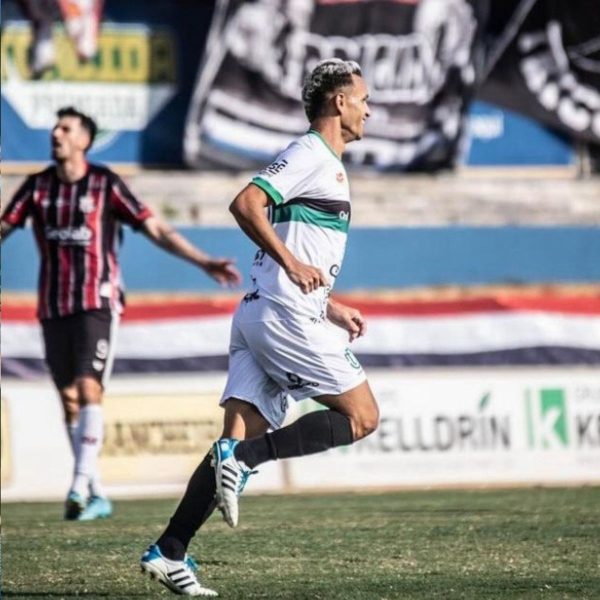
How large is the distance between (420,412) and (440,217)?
7.23 metres

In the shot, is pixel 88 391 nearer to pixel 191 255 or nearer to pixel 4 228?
pixel 191 255

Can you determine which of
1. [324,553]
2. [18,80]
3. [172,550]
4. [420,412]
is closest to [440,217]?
[18,80]

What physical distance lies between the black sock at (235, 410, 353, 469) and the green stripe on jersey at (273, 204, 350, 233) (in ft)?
2.31

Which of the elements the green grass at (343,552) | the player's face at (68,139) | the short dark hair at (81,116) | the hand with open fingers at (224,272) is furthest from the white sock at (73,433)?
the short dark hair at (81,116)

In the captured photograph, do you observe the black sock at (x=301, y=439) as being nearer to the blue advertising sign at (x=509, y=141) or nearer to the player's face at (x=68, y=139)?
the player's face at (x=68, y=139)

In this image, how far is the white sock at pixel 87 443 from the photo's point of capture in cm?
920

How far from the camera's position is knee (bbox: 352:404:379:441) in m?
6.02

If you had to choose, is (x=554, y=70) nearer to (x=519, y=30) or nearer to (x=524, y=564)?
(x=519, y=30)

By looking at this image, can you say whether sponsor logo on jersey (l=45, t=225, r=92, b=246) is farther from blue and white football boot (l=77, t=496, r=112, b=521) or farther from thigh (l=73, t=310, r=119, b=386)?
blue and white football boot (l=77, t=496, r=112, b=521)

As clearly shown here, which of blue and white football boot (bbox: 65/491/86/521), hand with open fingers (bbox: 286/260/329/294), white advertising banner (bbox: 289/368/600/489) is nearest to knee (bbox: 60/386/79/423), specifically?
blue and white football boot (bbox: 65/491/86/521)

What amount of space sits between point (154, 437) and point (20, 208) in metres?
3.57

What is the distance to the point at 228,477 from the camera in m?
5.70

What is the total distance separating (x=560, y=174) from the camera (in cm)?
2091

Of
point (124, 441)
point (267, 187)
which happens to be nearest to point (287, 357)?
point (267, 187)
